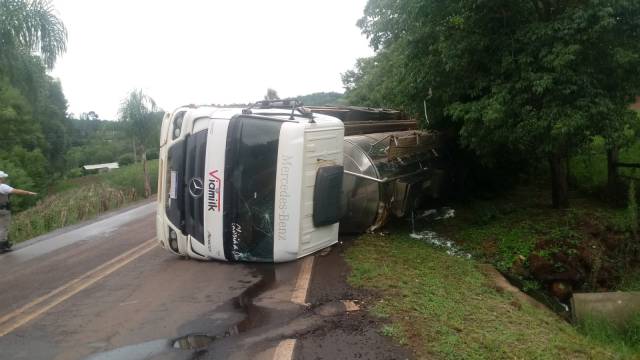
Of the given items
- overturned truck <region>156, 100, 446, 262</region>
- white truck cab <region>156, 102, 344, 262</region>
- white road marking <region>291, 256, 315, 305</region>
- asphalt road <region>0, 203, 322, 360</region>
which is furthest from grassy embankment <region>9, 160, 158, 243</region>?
white road marking <region>291, 256, 315, 305</region>

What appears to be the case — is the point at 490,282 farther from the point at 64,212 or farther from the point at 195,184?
the point at 64,212

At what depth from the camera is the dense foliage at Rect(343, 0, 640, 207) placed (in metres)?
7.55

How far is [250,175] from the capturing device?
6.02 meters

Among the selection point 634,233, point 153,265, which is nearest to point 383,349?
point 153,265

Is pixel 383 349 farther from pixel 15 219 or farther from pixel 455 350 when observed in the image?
pixel 15 219

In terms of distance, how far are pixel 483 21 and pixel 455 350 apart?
627 cm

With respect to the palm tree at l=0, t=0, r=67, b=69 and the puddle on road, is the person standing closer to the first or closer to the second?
the puddle on road

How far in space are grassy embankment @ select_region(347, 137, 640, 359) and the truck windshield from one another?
1.36m

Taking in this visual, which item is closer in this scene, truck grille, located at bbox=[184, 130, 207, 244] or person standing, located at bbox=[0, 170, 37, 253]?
truck grille, located at bbox=[184, 130, 207, 244]

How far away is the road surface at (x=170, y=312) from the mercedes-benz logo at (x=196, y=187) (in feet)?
3.25

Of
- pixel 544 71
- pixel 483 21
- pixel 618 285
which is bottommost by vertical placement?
pixel 618 285

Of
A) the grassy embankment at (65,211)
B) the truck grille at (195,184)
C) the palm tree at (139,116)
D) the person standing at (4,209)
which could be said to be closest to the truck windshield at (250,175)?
the truck grille at (195,184)

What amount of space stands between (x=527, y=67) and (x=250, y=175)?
4803 millimetres

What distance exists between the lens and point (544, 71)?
7.80 m
